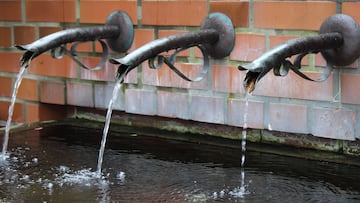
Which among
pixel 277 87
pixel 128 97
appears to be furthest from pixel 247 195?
pixel 128 97

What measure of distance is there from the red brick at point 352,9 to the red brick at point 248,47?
487 mm

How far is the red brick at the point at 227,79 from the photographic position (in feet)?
12.3

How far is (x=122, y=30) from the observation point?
162 inches

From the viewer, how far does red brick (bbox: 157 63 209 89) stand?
12.8ft

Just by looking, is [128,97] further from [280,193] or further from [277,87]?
[280,193]

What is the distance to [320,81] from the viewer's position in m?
3.32

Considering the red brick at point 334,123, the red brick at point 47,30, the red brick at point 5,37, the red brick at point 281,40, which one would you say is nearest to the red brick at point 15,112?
the red brick at point 5,37

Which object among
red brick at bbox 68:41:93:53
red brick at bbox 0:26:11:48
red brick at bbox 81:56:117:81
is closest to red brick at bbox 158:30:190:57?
red brick at bbox 81:56:117:81

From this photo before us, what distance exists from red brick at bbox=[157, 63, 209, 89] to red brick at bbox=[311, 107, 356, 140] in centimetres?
69

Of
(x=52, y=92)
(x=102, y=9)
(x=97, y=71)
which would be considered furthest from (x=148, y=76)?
(x=52, y=92)

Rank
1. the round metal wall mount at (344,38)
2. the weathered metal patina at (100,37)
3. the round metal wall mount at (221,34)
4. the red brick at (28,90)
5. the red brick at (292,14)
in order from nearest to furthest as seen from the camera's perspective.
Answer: the round metal wall mount at (344,38)
the red brick at (292,14)
the weathered metal patina at (100,37)
the round metal wall mount at (221,34)
the red brick at (28,90)

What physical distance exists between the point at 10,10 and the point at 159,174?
203cm

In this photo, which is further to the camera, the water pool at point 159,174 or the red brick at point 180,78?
the red brick at point 180,78

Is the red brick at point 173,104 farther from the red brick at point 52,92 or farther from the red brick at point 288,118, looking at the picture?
the red brick at point 52,92
